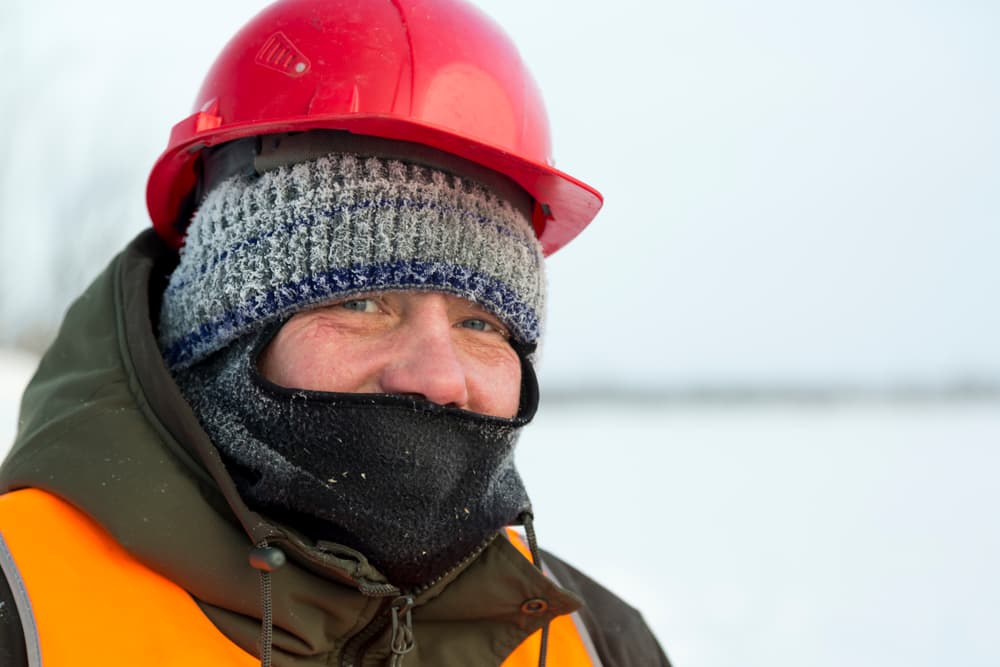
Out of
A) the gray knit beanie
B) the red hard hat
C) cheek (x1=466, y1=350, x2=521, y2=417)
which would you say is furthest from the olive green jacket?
the red hard hat

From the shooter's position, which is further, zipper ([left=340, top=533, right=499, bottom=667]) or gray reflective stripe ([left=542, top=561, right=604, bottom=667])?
gray reflective stripe ([left=542, top=561, right=604, bottom=667])

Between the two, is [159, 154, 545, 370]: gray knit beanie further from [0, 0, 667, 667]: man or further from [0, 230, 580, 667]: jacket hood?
[0, 230, 580, 667]: jacket hood

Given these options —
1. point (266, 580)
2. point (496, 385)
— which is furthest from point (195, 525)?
point (496, 385)

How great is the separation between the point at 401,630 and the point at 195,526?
0.38m

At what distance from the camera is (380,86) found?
5.89 ft

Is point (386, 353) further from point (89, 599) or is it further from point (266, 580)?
point (89, 599)

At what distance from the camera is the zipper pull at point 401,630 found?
161 cm

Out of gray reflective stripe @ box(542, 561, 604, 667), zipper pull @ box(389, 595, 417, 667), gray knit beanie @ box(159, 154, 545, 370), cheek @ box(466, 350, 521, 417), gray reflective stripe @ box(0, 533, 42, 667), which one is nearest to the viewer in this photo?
gray reflective stripe @ box(0, 533, 42, 667)

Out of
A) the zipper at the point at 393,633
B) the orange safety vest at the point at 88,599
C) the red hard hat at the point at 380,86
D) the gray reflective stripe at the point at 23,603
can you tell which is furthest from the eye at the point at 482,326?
the gray reflective stripe at the point at 23,603

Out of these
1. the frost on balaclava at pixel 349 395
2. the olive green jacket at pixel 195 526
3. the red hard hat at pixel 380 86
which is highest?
the red hard hat at pixel 380 86

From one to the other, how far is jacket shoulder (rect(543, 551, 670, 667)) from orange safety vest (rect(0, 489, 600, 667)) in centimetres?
79

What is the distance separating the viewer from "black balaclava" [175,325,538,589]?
1.62 m

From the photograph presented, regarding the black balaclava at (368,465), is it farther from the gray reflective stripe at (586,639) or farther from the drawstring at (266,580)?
the gray reflective stripe at (586,639)

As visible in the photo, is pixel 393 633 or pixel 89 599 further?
pixel 393 633
